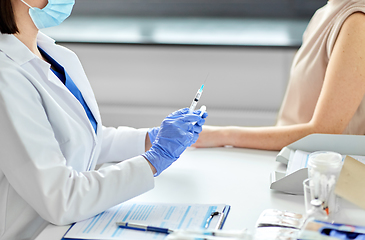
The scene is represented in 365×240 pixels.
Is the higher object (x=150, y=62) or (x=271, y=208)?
(x=150, y=62)

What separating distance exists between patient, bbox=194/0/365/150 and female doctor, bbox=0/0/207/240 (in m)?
0.26

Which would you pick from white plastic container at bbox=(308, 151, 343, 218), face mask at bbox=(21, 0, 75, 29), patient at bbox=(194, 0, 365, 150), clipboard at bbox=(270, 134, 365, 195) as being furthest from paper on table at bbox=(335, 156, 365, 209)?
face mask at bbox=(21, 0, 75, 29)

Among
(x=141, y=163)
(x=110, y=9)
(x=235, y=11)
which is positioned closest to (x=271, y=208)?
(x=141, y=163)

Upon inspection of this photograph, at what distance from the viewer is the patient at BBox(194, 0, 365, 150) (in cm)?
129

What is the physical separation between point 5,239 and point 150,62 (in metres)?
1.83

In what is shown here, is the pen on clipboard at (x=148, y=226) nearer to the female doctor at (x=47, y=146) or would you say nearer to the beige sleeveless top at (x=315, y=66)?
the female doctor at (x=47, y=146)

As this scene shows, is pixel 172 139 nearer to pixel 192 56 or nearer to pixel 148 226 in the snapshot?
pixel 148 226

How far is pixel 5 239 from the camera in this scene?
1.01 m

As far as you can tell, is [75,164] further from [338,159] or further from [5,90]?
[338,159]

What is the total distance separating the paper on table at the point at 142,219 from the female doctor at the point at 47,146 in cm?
3

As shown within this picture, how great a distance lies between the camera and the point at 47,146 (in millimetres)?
937

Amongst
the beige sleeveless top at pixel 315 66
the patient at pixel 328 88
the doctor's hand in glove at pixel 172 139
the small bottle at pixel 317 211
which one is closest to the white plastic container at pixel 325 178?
the small bottle at pixel 317 211

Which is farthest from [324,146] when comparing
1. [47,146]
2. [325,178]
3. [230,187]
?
[47,146]

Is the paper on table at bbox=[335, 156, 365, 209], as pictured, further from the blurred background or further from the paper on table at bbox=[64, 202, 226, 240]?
the blurred background
